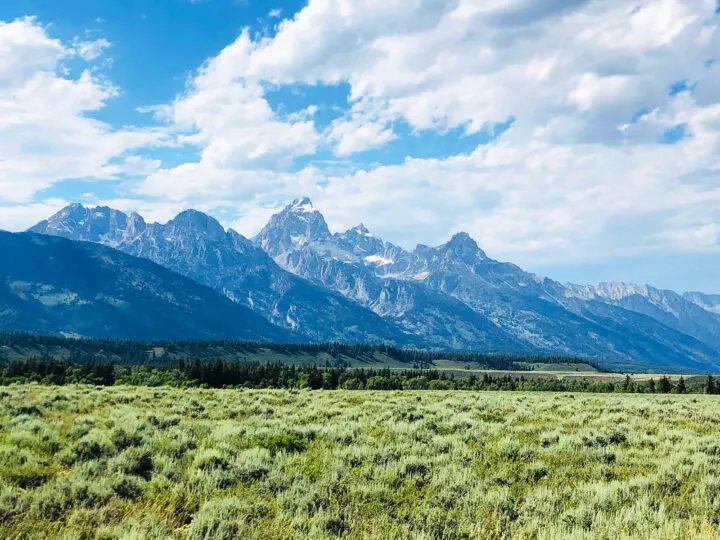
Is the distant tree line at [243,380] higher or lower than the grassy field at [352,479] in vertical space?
lower

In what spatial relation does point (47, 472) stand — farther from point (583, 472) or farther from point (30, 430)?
point (583, 472)

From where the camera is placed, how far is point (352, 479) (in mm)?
11906

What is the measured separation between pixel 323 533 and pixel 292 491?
88.5 inches

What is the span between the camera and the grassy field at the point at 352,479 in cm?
915

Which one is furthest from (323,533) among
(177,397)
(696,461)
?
(177,397)

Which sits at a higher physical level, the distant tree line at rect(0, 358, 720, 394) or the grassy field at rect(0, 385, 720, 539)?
the grassy field at rect(0, 385, 720, 539)

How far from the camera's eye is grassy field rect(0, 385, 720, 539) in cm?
915

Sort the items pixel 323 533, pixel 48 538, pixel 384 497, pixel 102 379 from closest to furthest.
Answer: pixel 48 538, pixel 323 533, pixel 384 497, pixel 102 379

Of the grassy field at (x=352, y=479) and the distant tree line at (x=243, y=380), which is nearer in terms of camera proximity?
the grassy field at (x=352, y=479)

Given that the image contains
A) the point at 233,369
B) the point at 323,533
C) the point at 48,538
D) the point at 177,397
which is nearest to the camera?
the point at 48,538

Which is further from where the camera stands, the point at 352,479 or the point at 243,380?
the point at 243,380

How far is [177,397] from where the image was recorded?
30.7 metres

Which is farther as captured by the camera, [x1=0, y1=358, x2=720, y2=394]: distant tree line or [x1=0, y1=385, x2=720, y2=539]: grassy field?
[x1=0, y1=358, x2=720, y2=394]: distant tree line

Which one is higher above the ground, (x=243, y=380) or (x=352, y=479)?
(x=352, y=479)
